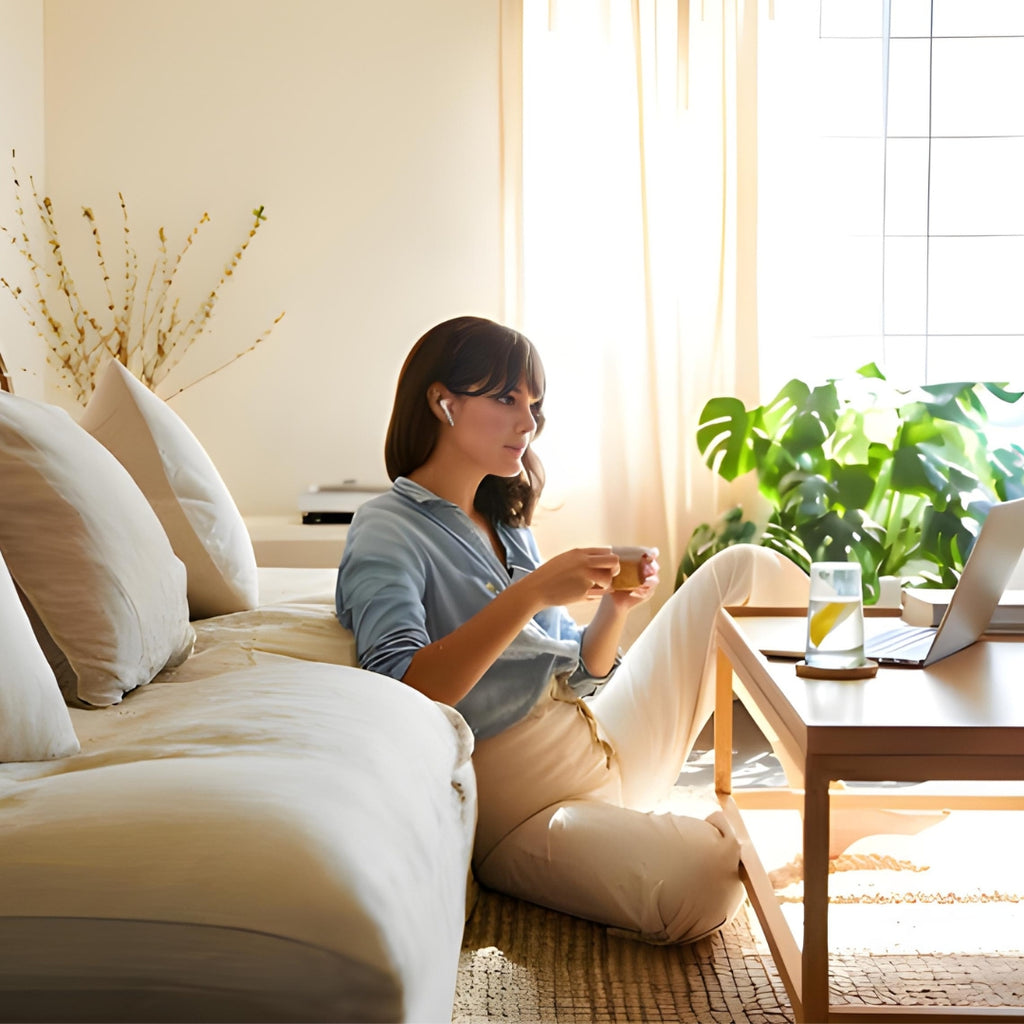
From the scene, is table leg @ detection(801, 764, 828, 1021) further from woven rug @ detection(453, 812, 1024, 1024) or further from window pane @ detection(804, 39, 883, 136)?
window pane @ detection(804, 39, 883, 136)

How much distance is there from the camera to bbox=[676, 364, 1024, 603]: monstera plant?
3.29 m

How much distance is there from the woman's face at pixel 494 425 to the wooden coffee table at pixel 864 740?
475mm

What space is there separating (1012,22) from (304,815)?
4.05 metres

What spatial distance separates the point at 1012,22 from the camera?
3.88 m

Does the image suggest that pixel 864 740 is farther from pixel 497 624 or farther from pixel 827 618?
pixel 497 624

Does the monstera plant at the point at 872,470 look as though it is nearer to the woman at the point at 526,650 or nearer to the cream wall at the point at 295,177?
the cream wall at the point at 295,177

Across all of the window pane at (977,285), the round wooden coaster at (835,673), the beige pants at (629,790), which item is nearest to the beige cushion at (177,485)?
the beige pants at (629,790)

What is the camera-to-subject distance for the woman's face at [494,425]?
69.4 inches

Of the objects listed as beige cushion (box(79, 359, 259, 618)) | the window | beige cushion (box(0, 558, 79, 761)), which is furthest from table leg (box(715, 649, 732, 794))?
the window

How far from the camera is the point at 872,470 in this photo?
3369 millimetres

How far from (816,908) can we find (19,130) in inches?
138

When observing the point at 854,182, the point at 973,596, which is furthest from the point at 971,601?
the point at 854,182

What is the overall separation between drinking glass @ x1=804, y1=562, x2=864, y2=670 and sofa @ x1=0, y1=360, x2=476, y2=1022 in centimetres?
47

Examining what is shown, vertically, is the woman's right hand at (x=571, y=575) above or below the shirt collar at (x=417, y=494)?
below
